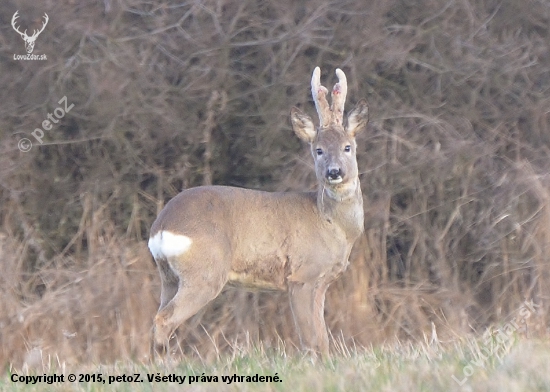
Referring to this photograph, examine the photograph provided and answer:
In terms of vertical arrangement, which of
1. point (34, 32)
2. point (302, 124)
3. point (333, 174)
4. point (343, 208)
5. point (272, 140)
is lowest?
point (343, 208)

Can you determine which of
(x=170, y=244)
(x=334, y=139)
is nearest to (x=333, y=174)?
(x=334, y=139)

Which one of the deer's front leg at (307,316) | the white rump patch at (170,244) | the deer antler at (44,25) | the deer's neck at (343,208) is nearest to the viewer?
the white rump patch at (170,244)

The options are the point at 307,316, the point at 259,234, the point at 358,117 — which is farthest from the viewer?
the point at 358,117

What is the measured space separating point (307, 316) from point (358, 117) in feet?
4.44

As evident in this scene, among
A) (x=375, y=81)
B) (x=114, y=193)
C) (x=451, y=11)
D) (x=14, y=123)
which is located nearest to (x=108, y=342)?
(x=114, y=193)

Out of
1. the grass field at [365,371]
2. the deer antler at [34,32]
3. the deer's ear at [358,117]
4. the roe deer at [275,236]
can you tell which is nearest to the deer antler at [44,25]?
the deer antler at [34,32]

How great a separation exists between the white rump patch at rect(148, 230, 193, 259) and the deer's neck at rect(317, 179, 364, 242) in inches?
37.6

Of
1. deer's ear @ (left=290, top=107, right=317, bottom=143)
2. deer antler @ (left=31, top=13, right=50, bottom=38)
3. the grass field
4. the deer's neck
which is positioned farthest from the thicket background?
the grass field

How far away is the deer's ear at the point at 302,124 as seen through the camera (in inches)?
271

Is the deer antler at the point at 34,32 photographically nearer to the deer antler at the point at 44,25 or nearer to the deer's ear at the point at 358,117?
the deer antler at the point at 44,25

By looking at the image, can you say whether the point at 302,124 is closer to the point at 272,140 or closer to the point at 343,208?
the point at 343,208

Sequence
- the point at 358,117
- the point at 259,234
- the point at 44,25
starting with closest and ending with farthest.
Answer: the point at 259,234
the point at 358,117
the point at 44,25

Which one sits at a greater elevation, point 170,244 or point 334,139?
point 334,139

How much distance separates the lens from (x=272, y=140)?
9.26 metres
